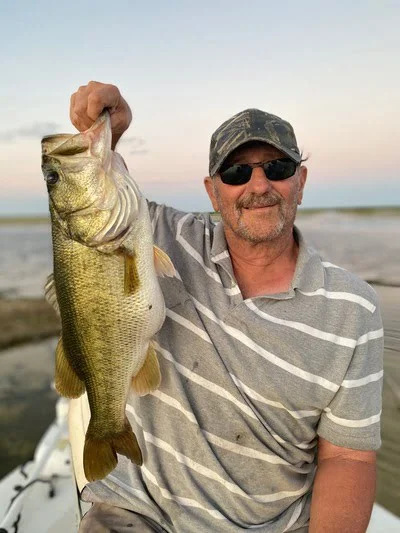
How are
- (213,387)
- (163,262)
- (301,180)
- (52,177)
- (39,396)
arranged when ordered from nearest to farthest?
(52,177), (163,262), (213,387), (301,180), (39,396)

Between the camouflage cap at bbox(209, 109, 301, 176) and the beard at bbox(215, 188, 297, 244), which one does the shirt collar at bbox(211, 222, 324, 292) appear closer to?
the beard at bbox(215, 188, 297, 244)

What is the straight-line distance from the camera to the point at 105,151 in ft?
6.61

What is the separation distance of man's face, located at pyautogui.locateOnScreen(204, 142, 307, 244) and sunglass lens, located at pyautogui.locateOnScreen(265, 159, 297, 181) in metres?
0.02

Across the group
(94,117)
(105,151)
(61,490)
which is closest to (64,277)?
(105,151)

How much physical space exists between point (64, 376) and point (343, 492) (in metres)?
1.55

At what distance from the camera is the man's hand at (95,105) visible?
83.9 inches

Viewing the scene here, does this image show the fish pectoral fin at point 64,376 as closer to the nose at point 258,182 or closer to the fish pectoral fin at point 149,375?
the fish pectoral fin at point 149,375

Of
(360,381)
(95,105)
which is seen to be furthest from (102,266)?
(360,381)

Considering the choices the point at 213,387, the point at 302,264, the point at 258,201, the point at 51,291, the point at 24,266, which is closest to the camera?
the point at 51,291

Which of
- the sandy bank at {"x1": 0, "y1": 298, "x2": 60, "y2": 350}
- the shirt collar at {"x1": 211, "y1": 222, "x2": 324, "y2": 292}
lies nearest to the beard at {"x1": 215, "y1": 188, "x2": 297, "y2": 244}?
the shirt collar at {"x1": 211, "y1": 222, "x2": 324, "y2": 292}

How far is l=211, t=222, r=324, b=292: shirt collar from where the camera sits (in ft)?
8.66

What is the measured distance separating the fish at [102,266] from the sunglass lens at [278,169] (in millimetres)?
833

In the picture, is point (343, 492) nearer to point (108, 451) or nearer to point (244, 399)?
point (244, 399)

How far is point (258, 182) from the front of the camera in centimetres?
263
